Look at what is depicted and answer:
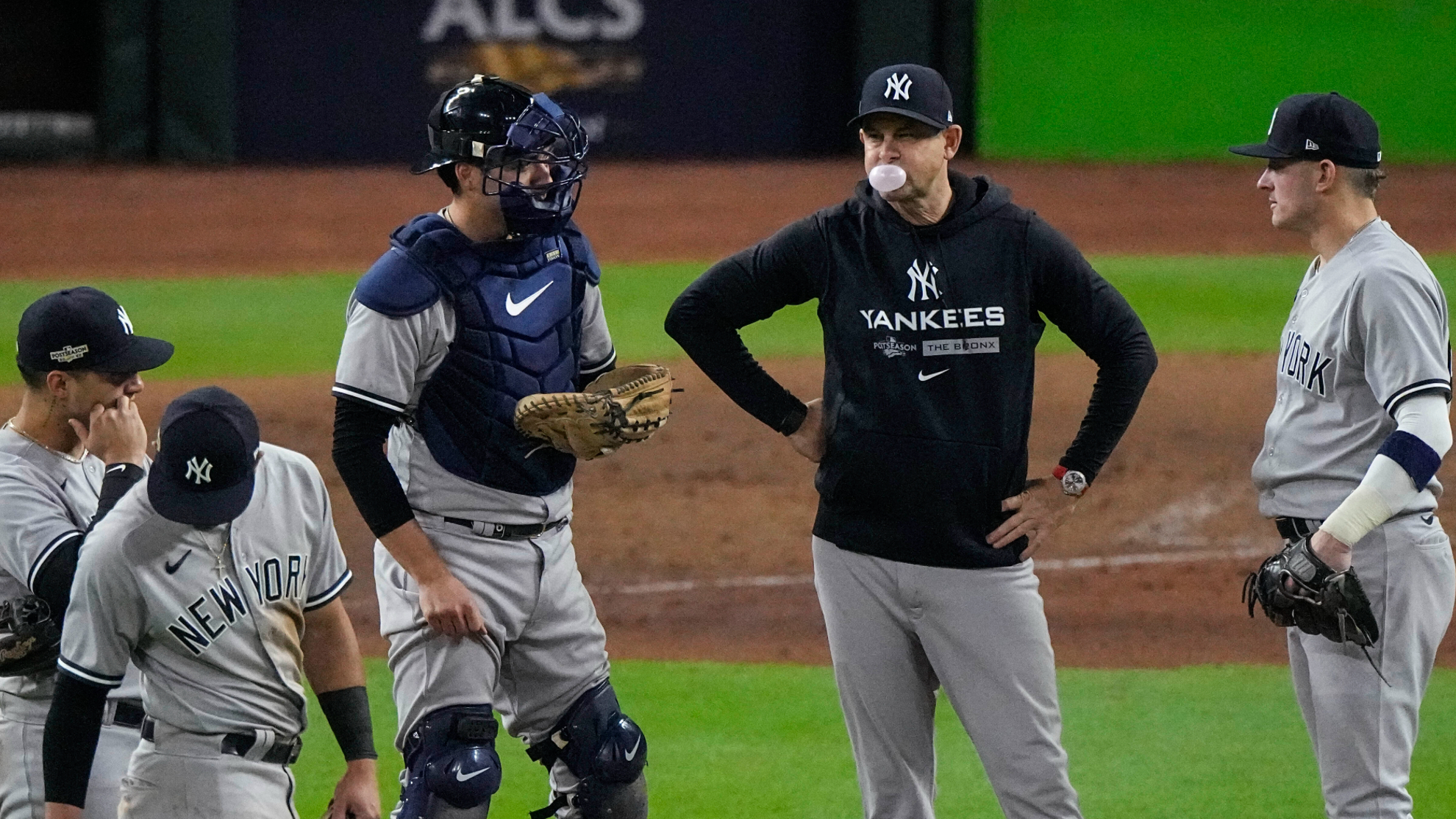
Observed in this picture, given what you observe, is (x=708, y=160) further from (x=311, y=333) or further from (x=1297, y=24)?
(x=311, y=333)

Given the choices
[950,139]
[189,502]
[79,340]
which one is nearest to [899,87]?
[950,139]

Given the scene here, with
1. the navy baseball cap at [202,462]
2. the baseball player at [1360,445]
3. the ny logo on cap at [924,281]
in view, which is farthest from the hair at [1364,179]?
the navy baseball cap at [202,462]

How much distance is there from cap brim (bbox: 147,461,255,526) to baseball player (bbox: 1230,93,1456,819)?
218 cm

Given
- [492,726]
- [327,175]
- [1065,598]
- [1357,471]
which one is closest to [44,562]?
[492,726]

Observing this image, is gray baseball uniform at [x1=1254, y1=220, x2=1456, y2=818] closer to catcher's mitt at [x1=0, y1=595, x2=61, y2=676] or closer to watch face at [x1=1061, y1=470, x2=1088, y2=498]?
watch face at [x1=1061, y1=470, x2=1088, y2=498]

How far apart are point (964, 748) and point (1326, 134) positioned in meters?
2.55

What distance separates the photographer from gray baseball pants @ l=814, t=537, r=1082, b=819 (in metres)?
3.77

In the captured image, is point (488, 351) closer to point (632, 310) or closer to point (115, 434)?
point (115, 434)

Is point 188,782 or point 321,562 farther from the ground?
point 321,562

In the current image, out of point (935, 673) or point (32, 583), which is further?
point (935, 673)

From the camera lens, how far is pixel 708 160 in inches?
760

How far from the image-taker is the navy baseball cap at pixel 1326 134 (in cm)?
391

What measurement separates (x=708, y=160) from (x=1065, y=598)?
12.2 metres

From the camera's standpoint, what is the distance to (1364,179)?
3.98m
